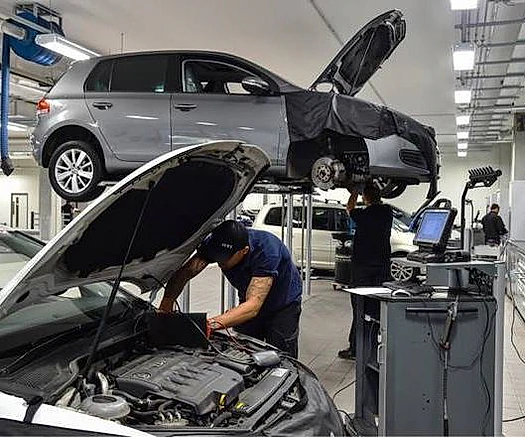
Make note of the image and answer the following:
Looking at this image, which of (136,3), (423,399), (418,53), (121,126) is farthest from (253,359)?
(418,53)

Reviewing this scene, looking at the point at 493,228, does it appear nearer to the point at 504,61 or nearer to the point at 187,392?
the point at 504,61

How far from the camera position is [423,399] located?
3.41 m

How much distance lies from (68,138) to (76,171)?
394 millimetres

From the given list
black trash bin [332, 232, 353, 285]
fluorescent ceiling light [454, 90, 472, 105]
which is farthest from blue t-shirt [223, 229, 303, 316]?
fluorescent ceiling light [454, 90, 472, 105]

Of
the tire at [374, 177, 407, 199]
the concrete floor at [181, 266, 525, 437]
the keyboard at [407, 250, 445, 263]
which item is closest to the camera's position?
the keyboard at [407, 250, 445, 263]

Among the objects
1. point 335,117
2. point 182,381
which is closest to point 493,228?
point 335,117

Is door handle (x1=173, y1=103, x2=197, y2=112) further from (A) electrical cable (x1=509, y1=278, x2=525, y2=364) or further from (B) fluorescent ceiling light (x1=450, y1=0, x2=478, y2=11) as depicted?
(A) electrical cable (x1=509, y1=278, x2=525, y2=364)

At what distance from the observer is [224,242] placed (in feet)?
10.6

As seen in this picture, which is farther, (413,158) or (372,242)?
(413,158)

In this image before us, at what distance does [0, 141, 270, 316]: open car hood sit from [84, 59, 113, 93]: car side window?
322 cm

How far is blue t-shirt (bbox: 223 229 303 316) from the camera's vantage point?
346 cm

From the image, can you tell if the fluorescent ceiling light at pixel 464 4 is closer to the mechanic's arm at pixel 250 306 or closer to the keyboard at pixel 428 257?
the keyboard at pixel 428 257

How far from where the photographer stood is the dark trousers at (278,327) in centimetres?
370

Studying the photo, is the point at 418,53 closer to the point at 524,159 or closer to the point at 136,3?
the point at 136,3
